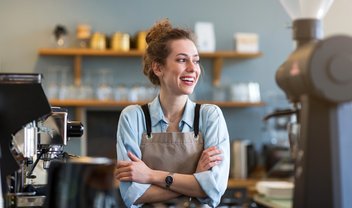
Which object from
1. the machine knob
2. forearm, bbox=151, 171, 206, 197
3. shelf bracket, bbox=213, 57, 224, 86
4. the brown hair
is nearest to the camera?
the machine knob

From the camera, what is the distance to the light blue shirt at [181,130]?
2.21 meters

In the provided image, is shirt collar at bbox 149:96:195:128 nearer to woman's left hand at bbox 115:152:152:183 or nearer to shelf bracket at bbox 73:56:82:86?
woman's left hand at bbox 115:152:152:183

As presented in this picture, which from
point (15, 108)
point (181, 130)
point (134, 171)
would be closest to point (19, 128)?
point (15, 108)

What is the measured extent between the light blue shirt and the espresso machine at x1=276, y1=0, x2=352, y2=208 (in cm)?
91

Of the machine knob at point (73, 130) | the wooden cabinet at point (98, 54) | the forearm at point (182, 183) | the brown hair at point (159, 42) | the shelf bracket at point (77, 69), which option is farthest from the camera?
the shelf bracket at point (77, 69)

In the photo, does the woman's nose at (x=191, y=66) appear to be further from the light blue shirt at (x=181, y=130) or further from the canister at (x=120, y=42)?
the canister at (x=120, y=42)

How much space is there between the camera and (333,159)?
4.20 feet

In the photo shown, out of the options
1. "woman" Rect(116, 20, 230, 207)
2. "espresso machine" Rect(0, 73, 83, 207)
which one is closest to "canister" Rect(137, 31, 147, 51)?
"woman" Rect(116, 20, 230, 207)

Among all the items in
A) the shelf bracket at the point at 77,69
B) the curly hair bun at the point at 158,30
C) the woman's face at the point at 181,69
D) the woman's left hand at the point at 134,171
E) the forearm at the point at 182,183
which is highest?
the shelf bracket at the point at 77,69

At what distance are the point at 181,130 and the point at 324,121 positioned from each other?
3.42 ft

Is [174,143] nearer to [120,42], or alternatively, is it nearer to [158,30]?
[158,30]

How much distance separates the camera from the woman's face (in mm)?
Answer: 2285

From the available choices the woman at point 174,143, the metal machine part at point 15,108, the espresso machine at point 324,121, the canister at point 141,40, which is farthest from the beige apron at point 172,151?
the canister at point 141,40

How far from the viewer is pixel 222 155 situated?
7.43 feet
